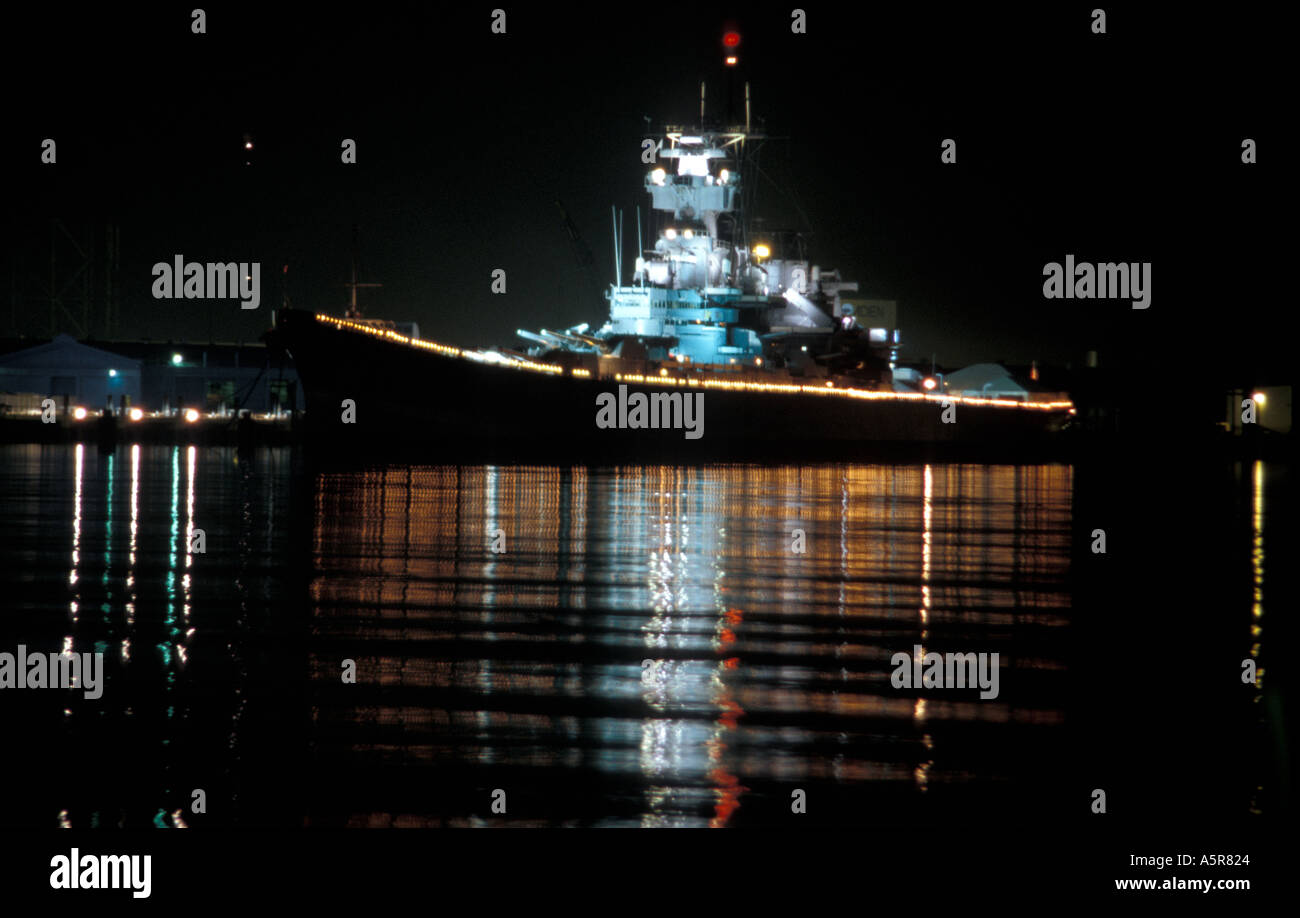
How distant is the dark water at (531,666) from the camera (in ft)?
26.4

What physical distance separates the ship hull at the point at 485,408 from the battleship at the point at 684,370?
0.08 meters

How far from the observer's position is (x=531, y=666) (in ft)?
38.3

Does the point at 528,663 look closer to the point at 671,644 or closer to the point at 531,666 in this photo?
the point at 531,666

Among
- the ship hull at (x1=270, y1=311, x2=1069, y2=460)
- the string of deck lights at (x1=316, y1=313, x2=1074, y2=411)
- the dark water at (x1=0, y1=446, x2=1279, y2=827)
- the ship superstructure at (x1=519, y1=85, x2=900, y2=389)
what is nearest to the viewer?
the dark water at (x1=0, y1=446, x2=1279, y2=827)

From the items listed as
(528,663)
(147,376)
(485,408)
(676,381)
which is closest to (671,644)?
(528,663)

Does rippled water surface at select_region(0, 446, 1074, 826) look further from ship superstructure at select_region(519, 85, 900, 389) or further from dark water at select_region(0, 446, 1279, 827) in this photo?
ship superstructure at select_region(519, 85, 900, 389)

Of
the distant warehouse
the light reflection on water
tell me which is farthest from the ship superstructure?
the light reflection on water

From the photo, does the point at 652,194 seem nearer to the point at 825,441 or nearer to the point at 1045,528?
the point at 825,441

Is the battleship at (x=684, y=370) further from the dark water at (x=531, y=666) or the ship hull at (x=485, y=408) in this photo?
the dark water at (x=531, y=666)

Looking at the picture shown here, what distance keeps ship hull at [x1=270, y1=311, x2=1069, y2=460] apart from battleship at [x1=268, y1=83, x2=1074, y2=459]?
8 centimetres

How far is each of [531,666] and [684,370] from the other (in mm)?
58812

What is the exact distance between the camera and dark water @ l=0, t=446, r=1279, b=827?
8.05 m
